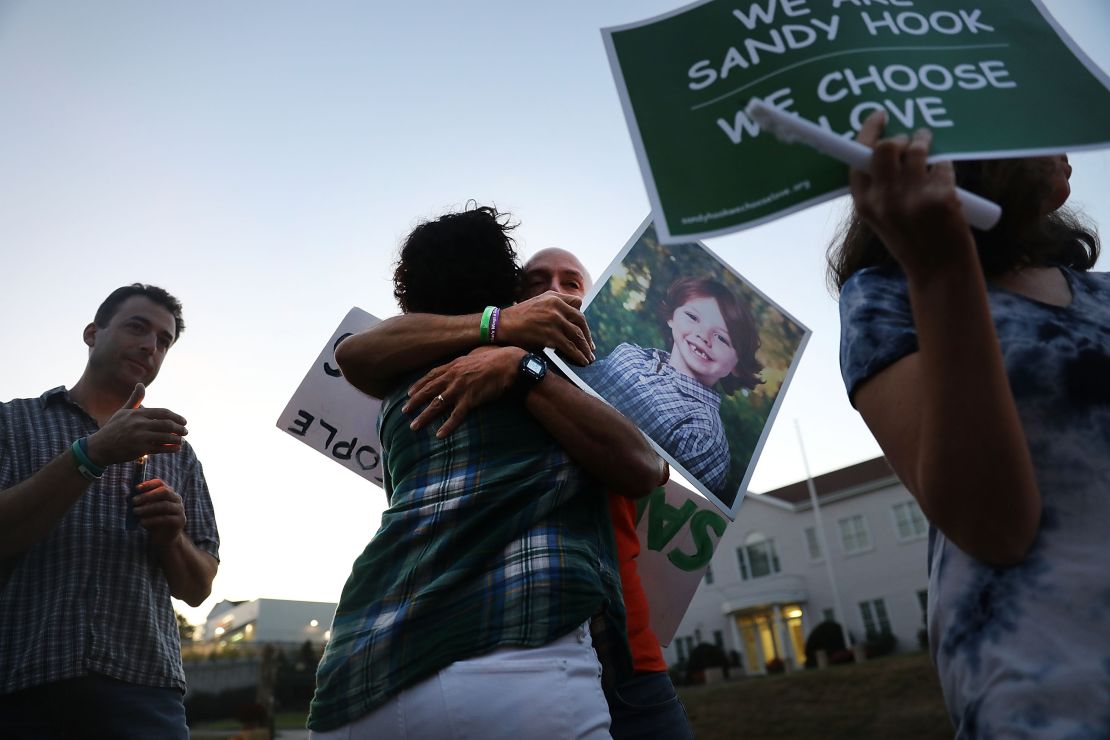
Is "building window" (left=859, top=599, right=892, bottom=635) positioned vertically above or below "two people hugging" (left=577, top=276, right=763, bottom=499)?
below

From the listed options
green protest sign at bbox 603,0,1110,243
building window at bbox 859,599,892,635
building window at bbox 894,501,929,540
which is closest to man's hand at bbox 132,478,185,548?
green protest sign at bbox 603,0,1110,243

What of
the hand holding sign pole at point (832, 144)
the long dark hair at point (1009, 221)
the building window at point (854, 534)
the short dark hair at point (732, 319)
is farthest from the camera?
the building window at point (854, 534)

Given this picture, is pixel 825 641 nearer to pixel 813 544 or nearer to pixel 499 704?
pixel 813 544

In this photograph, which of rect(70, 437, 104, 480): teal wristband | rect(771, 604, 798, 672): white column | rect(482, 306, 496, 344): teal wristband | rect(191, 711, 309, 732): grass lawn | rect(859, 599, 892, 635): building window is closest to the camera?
rect(482, 306, 496, 344): teal wristband

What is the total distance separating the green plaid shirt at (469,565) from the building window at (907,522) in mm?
41036

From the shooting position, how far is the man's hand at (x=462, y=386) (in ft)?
5.45

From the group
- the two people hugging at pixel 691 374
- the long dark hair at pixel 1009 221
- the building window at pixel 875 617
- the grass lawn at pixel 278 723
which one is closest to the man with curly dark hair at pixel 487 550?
the two people hugging at pixel 691 374

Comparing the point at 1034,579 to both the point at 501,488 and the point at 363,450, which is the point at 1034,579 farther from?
the point at 363,450

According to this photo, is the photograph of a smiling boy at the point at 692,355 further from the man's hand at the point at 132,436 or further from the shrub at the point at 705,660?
the shrub at the point at 705,660

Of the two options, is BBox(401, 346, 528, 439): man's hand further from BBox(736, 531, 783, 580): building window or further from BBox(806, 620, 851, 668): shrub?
BBox(736, 531, 783, 580): building window

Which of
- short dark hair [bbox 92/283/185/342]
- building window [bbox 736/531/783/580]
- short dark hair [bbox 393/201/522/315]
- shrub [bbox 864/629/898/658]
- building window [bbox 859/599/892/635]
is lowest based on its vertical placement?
shrub [bbox 864/629/898/658]

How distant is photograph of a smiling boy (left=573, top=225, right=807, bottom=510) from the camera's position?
2.01 m

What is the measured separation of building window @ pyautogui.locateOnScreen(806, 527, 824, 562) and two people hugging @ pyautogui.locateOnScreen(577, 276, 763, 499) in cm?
4335

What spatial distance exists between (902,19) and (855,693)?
26.4 metres
